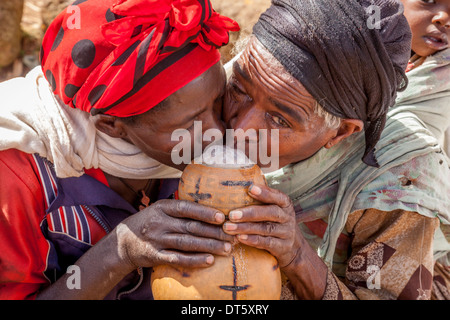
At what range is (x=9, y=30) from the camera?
239 inches

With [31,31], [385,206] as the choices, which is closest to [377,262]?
[385,206]

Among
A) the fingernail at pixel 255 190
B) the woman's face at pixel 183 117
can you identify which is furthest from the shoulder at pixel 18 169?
the fingernail at pixel 255 190

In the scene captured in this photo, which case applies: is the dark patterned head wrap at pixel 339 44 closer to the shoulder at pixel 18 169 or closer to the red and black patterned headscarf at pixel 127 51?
the red and black patterned headscarf at pixel 127 51

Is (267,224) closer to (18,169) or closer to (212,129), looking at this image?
(212,129)

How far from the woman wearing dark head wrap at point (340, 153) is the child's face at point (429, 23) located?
1.45 ft

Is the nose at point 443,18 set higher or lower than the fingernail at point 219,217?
higher

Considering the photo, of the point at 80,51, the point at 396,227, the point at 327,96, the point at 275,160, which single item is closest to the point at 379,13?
the point at 327,96

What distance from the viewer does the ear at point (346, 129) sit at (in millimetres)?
2334

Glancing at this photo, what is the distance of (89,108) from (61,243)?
0.70 m

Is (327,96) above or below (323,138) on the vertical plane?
above

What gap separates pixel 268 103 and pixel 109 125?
0.72 metres

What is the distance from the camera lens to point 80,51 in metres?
1.96

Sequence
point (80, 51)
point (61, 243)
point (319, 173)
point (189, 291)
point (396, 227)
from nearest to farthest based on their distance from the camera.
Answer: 1. point (189, 291)
2. point (80, 51)
3. point (61, 243)
4. point (396, 227)
5. point (319, 173)

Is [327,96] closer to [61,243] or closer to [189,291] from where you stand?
[189,291]
